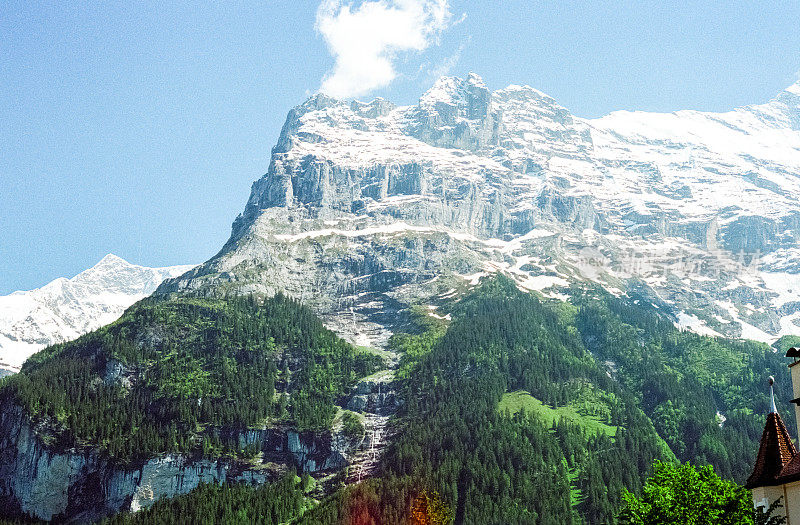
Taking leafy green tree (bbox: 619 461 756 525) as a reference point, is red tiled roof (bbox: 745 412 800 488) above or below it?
above

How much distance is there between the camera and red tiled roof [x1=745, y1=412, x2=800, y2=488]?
51625 mm

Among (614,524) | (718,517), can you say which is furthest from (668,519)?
(614,524)

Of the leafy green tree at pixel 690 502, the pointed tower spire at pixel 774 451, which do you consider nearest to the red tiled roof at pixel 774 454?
the pointed tower spire at pixel 774 451

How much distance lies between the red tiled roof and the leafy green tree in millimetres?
1657

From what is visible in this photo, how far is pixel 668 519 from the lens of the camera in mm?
53500

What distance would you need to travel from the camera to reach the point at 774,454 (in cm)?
5253

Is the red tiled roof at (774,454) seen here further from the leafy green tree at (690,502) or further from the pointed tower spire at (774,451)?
the leafy green tree at (690,502)

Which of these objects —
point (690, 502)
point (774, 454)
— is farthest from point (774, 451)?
point (690, 502)

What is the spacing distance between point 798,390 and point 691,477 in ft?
31.4

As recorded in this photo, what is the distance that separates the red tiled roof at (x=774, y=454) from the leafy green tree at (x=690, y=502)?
166cm

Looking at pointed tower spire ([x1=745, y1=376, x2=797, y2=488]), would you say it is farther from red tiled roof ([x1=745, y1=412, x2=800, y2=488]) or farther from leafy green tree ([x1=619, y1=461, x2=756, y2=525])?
leafy green tree ([x1=619, y1=461, x2=756, y2=525])

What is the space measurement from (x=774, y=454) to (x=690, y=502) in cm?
607

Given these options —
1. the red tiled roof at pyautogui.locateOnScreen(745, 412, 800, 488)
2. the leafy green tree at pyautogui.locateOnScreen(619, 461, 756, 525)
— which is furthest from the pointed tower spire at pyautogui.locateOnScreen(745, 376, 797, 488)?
the leafy green tree at pyautogui.locateOnScreen(619, 461, 756, 525)

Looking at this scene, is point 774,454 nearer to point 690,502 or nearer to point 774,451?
point 774,451
